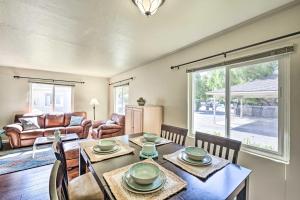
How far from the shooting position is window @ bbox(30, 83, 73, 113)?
4.79 meters

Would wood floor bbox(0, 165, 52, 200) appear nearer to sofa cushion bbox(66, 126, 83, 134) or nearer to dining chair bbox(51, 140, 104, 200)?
dining chair bbox(51, 140, 104, 200)

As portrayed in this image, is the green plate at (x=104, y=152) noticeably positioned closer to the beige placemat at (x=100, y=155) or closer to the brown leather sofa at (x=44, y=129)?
the beige placemat at (x=100, y=155)

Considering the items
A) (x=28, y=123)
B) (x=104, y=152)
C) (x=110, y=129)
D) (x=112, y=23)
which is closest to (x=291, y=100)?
(x=104, y=152)

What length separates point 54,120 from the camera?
4.54 metres

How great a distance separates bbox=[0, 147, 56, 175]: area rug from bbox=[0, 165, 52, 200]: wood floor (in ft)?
0.63

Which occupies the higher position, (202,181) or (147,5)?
(147,5)

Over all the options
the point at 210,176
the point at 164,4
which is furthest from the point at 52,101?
the point at 210,176

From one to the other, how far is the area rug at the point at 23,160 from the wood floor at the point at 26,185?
0.63ft

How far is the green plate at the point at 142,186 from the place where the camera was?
84 cm

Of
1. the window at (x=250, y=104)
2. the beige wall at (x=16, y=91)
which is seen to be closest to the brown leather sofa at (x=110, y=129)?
the beige wall at (x=16, y=91)

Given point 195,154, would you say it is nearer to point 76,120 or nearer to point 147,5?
point 147,5

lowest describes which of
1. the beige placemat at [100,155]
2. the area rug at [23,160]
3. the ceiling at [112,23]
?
the area rug at [23,160]

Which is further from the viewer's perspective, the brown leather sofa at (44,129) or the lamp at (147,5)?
the brown leather sofa at (44,129)

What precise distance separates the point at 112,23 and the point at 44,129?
385 centimetres
